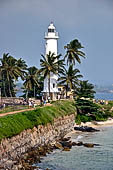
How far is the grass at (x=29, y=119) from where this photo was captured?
3454cm

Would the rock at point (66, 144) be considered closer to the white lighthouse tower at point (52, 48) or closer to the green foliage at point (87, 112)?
the green foliage at point (87, 112)

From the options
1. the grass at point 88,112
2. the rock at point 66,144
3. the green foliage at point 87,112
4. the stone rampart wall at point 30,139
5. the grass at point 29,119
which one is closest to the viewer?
the stone rampart wall at point 30,139

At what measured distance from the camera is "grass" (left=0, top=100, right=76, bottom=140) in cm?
3454

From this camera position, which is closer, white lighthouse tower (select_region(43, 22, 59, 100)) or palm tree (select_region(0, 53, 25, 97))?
white lighthouse tower (select_region(43, 22, 59, 100))

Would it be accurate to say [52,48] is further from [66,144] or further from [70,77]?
[66,144]

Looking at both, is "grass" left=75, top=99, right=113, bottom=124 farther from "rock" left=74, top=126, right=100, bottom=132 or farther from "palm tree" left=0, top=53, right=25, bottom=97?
"palm tree" left=0, top=53, right=25, bottom=97

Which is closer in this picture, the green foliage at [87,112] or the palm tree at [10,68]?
the green foliage at [87,112]

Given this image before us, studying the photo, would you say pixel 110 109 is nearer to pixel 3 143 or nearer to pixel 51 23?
pixel 51 23

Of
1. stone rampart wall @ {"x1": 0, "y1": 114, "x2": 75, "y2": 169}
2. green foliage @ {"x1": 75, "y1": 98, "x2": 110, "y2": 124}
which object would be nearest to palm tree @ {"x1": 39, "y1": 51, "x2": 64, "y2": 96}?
green foliage @ {"x1": 75, "y1": 98, "x2": 110, "y2": 124}

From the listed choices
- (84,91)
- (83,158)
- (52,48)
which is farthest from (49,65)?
(83,158)

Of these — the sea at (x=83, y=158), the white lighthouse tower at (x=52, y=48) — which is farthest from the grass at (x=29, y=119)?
the white lighthouse tower at (x=52, y=48)

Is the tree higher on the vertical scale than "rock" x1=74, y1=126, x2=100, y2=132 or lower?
higher

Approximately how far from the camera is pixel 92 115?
61562 millimetres

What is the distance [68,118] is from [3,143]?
70.4 ft
